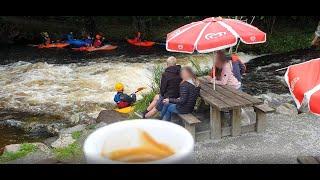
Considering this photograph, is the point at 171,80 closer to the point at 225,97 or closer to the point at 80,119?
the point at 225,97

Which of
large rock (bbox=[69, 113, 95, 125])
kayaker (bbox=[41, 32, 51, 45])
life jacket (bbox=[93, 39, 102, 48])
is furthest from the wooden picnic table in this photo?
kayaker (bbox=[41, 32, 51, 45])

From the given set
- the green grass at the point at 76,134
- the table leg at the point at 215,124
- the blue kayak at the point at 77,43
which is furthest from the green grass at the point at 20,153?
the blue kayak at the point at 77,43

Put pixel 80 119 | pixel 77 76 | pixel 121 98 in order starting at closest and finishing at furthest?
pixel 121 98, pixel 80 119, pixel 77 76

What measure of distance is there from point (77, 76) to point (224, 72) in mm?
5545

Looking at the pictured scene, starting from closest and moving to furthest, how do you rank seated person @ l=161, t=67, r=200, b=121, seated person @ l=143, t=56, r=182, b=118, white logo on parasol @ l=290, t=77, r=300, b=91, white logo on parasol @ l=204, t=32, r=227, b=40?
white logo on parasol @ l=290, t=77, r=300, b=91
white logo on parasol @ l=204, t=32, r=227, b=40
seated person @ l=161, t=67, r=200, b=121
seated person @ l=143, t=56, r=182, b=118

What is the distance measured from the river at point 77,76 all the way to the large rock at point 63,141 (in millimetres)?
1268

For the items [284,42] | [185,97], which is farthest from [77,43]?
[185,97]

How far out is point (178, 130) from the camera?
152 cm

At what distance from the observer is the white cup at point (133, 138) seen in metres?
1.37

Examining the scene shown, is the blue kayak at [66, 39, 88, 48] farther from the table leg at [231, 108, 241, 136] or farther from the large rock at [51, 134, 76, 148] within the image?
the table leg at [231, 108, 241, 136]

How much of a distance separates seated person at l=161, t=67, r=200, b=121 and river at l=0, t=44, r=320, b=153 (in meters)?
2.58

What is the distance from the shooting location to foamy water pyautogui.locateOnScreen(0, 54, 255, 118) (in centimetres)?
846

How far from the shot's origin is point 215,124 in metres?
5.18

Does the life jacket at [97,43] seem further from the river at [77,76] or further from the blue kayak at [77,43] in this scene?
the river at [77,76]
